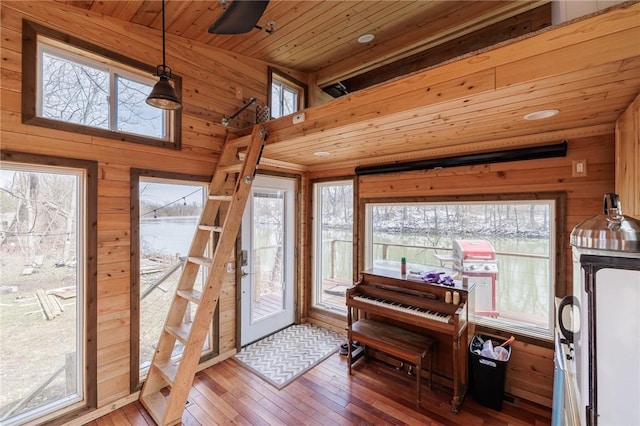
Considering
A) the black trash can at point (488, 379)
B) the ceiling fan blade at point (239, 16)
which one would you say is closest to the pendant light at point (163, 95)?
the ceiling fan blade at point (239, 16)

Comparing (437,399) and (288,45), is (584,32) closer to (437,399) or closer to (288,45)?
(288,45)

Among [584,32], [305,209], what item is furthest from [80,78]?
[584,32]

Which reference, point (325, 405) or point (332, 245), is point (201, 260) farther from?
point (332, 245)

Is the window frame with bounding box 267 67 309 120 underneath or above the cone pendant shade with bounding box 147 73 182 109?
above

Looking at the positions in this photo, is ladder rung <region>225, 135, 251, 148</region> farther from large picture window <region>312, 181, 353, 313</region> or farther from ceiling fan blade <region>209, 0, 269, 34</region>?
large picture window <region>312, 181, 353, 313</region>

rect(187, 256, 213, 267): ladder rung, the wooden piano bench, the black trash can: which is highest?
rect(187, 256, 213, 267): ladder rung

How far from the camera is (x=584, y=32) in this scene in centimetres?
133

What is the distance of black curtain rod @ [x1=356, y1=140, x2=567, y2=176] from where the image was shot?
8.30 feet

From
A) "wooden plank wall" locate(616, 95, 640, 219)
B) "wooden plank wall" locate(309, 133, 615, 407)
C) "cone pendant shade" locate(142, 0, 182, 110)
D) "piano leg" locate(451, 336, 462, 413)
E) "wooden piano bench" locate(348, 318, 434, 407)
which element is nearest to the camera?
"wooden plank wall" locate(616, 95, 640, 219)

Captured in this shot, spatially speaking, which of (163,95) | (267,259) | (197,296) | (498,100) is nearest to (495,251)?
(498,100)

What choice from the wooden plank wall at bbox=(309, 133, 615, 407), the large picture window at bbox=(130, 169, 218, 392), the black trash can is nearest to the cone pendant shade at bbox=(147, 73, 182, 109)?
the large picture window at bbox=(130, 169, 218, 392)

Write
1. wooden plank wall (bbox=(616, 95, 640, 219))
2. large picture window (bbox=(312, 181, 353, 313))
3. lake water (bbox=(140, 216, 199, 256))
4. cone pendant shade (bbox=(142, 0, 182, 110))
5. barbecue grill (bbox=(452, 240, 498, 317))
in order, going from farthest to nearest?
1. large picture window (bbox=(312, 181, 353, 313))
2. barbecue grill (bbox=(452, 240, 498, 317))
3. lake water (bbox=(140, 216, 199, 256))
4. cone pendant shade (bbox=(142, 0, 182, 110))
5. wooden plank wall (bbox=(616, 95, 640, 219))

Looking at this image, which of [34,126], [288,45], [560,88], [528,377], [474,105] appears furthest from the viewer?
[288,45]

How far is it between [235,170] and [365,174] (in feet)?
5.74
